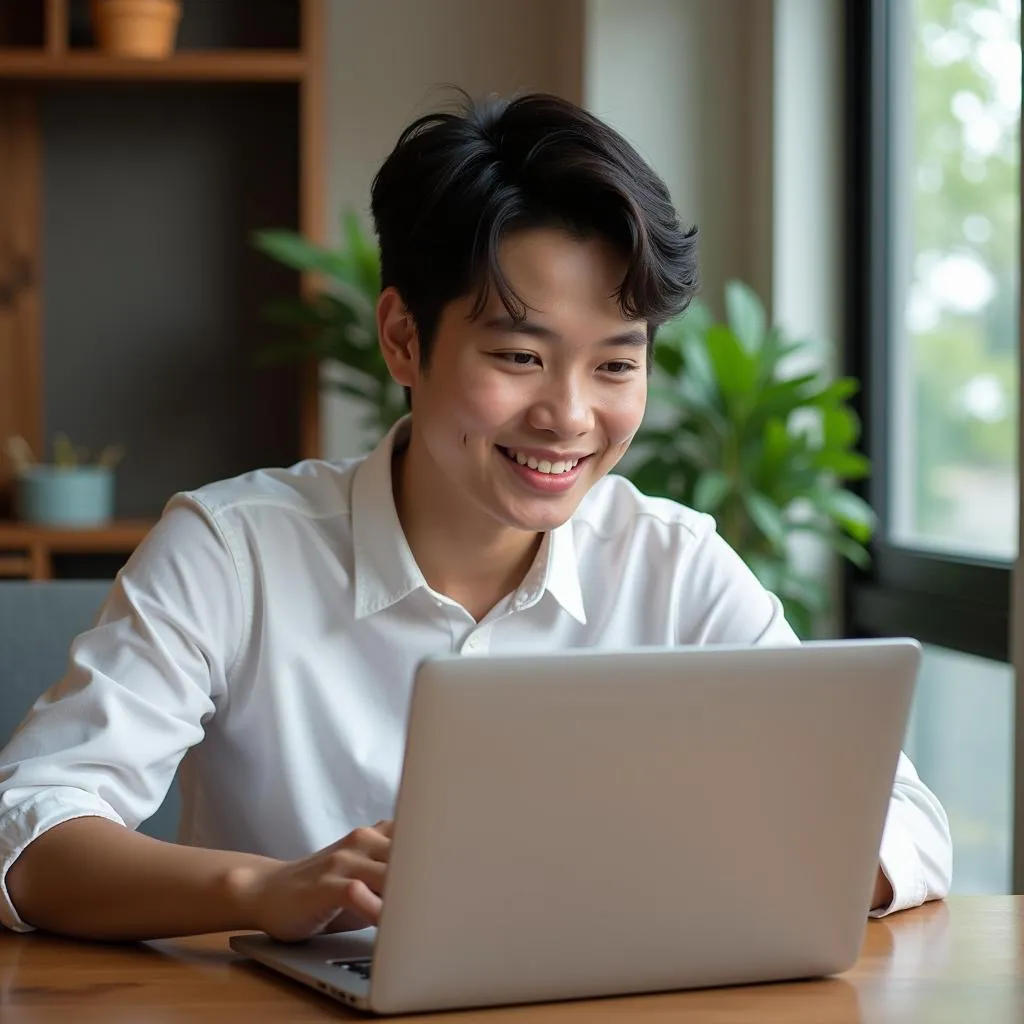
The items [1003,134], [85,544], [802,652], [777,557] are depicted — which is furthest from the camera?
[85,544]

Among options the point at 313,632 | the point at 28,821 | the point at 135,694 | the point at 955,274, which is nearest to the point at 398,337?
the point at 313,632

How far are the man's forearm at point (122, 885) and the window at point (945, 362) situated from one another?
5.10ft

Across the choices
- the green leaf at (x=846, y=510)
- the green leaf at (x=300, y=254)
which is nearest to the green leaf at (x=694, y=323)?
the green leaf at (x=846, y=510)

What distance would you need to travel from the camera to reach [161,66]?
342 cm

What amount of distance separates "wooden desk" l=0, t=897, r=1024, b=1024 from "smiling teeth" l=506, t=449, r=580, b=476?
486 mm

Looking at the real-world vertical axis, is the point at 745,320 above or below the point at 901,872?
above

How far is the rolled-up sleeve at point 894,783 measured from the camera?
1237mm

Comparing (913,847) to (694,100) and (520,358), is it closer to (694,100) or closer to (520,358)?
(520,358)

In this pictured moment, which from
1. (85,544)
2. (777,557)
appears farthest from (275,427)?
(777,557)

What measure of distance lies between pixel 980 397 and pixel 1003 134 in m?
0.45

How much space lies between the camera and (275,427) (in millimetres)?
3846

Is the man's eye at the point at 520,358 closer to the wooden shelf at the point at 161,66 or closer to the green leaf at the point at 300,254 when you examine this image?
the green leaf at the point at 300,254

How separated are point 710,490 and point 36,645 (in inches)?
60.7

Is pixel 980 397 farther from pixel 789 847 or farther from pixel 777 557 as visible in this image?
pixel 789 847
